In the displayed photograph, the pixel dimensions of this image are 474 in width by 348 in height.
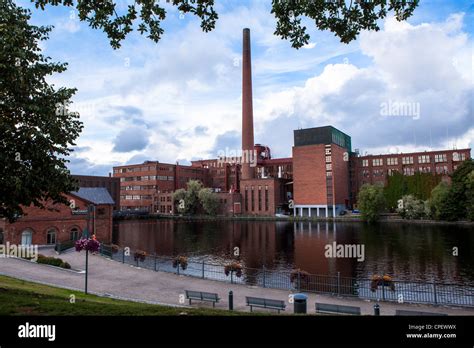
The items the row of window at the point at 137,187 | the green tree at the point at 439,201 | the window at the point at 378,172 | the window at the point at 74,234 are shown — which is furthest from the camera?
the row of window at the point at 137,187

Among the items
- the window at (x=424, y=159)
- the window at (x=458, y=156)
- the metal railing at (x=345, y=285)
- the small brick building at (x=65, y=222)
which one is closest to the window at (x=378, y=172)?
the window at (x=424, y=159)

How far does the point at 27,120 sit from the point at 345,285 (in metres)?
21.6

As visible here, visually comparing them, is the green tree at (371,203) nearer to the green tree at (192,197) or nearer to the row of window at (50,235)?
the green tree at (192,197)

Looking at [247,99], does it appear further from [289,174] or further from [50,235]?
[50,235]

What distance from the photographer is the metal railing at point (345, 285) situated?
20.0 meters

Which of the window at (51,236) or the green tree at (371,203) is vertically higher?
the green tree at (371,203)

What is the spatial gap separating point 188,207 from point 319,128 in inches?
1931

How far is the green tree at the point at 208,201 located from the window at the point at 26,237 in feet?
237

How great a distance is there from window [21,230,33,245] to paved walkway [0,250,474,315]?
10.2 m

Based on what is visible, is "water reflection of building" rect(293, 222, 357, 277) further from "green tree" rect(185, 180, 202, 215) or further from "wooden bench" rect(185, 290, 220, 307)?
"green tree" rect(185, 180, 202, 215)

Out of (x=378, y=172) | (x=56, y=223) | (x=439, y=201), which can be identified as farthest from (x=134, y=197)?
(x=439, y=201)
